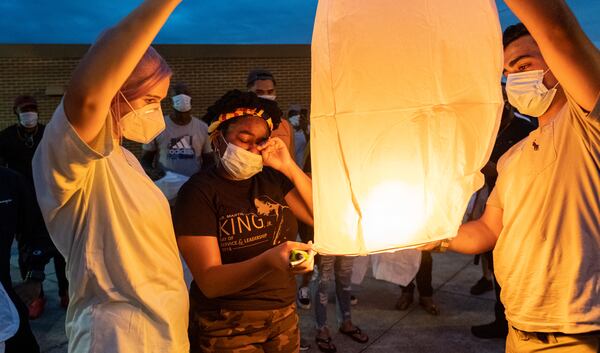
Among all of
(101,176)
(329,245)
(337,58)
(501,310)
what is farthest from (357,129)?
(501,310)

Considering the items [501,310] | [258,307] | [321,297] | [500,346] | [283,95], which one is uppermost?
[283,95]

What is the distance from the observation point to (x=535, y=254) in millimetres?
1700

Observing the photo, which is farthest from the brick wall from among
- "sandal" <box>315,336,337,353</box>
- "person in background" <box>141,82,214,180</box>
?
"sandal" <box>315,336,337,353</box>

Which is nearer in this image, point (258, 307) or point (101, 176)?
point (101, 176)

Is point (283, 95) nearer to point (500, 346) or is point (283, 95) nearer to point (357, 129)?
point (500, 346)

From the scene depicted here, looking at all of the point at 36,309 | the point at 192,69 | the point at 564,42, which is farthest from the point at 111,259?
the point at 192,69

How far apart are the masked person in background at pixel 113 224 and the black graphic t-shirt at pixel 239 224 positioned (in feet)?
1.04

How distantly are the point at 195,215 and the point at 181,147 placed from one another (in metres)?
3.19

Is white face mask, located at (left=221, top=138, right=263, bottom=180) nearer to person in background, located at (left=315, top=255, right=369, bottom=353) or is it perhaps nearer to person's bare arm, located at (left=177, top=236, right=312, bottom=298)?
person's bare arm, located at (left=177, top=236, right=312, bottom=298)

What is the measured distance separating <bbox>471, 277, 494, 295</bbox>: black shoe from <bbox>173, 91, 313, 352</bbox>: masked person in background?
3.57 meters

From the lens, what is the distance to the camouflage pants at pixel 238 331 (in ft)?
6.51

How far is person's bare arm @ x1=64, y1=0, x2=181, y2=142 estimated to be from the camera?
43.0 inches

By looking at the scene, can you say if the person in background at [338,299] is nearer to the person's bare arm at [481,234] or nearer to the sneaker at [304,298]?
the sneaker at [304,298]

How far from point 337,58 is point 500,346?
3.80 meters
